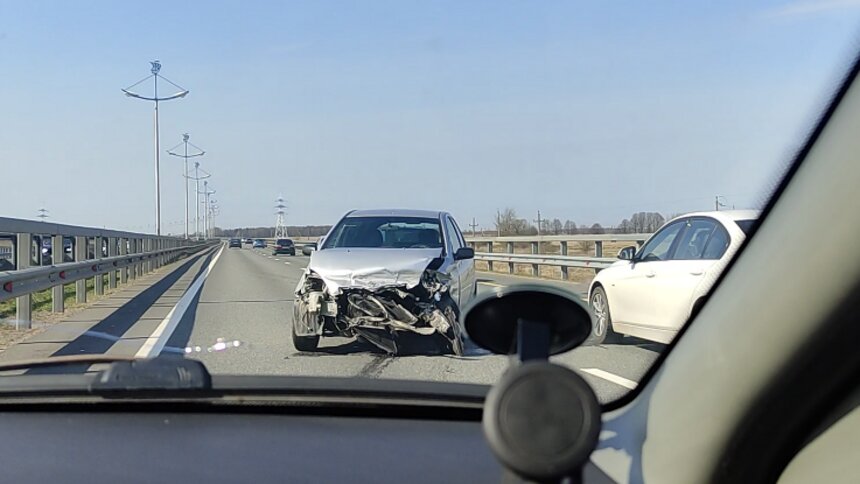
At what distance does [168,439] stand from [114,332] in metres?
8.97

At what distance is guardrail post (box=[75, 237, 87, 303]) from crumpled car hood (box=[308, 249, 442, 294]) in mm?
7721

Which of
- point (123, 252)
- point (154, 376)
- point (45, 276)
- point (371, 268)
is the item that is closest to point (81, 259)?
point (45, 276)

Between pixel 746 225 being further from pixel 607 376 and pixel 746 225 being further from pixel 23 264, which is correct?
pixel 23 264

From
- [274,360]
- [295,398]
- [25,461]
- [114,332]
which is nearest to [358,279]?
[274,360]

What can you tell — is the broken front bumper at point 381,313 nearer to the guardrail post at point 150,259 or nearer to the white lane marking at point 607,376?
the white lane marking at point 607,376

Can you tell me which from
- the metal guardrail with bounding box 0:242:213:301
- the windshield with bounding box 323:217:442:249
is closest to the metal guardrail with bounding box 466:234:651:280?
the windshield with bounding box 323:217:442:249

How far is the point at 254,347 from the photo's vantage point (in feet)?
30.1

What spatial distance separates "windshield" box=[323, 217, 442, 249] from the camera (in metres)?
10.3

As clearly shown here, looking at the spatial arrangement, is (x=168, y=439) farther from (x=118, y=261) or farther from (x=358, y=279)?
(x=118, y=261)

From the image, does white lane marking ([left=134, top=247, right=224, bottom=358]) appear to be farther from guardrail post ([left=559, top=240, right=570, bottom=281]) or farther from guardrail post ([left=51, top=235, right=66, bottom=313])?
guardrail post ([left=559, top=240, right=570, bottom=281])

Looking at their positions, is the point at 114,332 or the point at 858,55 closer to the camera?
the point at 858,55

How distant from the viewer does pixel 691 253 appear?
15.5ft

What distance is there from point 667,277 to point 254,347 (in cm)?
522

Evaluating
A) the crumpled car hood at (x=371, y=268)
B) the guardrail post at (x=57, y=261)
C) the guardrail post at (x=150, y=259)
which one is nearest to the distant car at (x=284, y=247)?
the guardrail post at (x=150, y=259)
